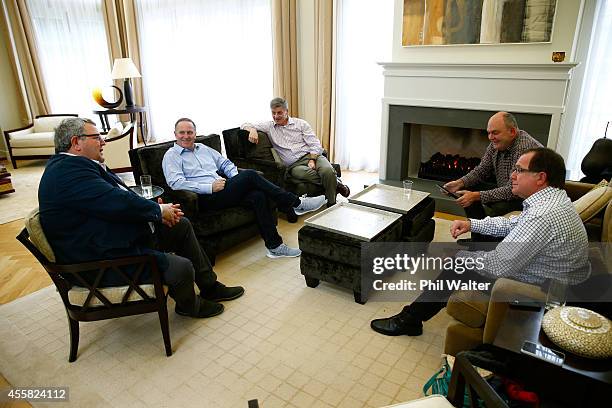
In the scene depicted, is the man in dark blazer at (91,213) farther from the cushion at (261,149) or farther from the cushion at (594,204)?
the cushion at (594,204)

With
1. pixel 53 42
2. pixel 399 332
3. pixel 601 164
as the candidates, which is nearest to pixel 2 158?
pixel 53 42

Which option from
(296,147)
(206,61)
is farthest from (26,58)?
(296,147)

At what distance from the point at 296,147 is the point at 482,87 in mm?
1747

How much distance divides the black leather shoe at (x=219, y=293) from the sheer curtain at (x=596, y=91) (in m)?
3.21

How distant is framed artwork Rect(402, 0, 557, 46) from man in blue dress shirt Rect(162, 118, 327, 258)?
205cm

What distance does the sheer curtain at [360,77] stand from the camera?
14.6 ft

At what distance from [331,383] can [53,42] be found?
23.2 ft

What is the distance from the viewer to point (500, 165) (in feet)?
9.39

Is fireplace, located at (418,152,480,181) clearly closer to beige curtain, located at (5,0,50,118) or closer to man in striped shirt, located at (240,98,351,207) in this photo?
man in striped shirt, located at (240,98,351,207)

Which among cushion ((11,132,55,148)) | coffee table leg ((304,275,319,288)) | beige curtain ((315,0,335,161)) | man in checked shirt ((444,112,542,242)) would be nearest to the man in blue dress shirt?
coffee table leg ((304,275,319,288))

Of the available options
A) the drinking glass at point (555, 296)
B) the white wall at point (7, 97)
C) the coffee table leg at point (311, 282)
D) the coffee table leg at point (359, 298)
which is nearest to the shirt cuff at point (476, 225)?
the drinking glass at point (555, 296)

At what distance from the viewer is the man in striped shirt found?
3.71 metres

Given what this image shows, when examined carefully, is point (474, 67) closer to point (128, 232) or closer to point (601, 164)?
point (601, 164)

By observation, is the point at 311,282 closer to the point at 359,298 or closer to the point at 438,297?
the point at 359,298
